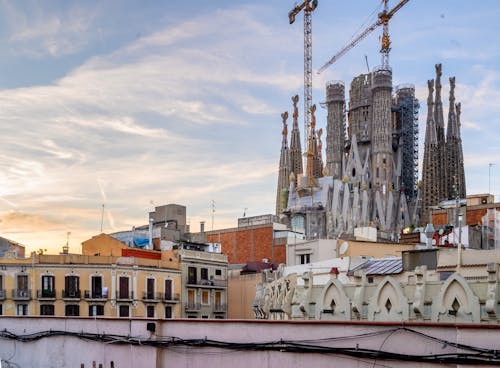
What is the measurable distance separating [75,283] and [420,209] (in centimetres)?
10048

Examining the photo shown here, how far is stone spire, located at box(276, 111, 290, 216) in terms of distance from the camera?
154m

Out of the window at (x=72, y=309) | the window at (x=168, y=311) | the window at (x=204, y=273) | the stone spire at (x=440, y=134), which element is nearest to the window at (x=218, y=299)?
the window at (x=204, y=273)

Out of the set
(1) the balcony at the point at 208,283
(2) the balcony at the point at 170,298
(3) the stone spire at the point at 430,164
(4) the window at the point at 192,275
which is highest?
(3) the stone spire at the point at 430,164

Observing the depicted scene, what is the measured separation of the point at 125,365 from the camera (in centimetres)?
1903

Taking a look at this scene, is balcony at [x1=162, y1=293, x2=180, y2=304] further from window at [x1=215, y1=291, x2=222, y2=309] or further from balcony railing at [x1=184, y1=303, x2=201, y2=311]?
window at [x1=215, y1=291, x2=222, y2=309]

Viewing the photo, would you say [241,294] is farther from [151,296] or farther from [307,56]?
[307,56]

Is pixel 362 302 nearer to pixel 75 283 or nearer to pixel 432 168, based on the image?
pixel 75 283

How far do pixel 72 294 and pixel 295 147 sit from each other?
121m

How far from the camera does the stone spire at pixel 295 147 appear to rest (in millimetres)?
169750

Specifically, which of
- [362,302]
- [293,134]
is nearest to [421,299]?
[362,302]

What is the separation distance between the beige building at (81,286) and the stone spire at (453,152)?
9631 cm

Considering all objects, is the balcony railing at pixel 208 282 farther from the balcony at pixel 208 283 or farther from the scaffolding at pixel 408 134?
the scaffolding at pixel 408 134

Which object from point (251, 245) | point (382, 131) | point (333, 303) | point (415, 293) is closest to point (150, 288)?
point (251, 245)

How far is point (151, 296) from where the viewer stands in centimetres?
5772
